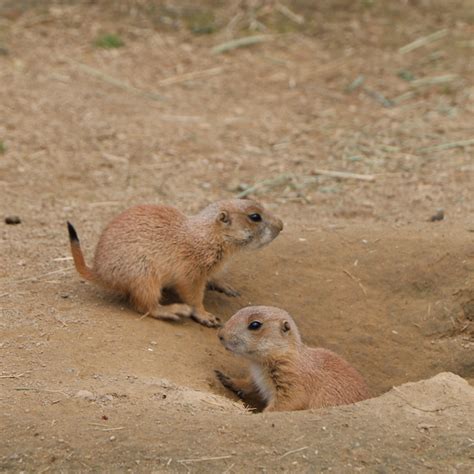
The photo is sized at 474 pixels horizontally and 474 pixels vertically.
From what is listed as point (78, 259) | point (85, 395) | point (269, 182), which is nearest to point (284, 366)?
point (85, 395)

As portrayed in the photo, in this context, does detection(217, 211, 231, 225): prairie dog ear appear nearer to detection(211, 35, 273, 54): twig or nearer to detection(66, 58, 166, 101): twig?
detection(66, 58, 166, 101): twig

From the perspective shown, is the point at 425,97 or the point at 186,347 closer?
the point at 186,347

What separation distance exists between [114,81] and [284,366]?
20.7 feet

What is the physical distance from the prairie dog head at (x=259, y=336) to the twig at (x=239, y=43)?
6926 mm

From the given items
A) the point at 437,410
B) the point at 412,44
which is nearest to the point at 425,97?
the point at 412,44

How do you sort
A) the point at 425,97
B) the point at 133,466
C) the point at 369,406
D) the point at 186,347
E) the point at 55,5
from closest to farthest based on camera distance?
the point at 133,466 → the point at 369,406 → the point at 186,347 → the point at 425,97 → the point at 55,5

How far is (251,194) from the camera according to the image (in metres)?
8.67

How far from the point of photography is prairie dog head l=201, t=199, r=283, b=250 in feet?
20.9

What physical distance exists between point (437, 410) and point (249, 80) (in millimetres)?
7348

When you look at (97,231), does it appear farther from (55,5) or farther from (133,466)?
(55,5)

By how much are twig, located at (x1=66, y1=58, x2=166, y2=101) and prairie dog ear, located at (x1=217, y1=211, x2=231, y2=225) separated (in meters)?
4.75

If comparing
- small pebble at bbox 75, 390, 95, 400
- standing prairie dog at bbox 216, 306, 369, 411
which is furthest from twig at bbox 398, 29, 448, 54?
small pebble at bbox 75, 390, 95, 400

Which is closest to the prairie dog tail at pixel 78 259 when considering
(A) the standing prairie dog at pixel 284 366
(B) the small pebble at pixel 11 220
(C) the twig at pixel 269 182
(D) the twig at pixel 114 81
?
(A) the standing prairie dog at pixel 284 366

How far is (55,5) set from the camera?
498 inches
